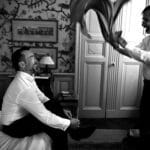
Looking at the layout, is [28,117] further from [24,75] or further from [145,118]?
[145,118]

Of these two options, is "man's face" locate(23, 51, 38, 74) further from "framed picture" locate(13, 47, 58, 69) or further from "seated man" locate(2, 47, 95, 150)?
"framed picture" locate(13, 47, 58, 69)

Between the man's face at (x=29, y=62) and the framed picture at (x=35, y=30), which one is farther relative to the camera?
the framed picture at (x=35, y=30)

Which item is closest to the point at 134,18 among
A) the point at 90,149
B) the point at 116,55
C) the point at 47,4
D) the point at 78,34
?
the point at 116,55

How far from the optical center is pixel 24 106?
4.18 feet

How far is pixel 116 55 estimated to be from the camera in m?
3.00

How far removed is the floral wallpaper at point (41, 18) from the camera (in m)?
3.12

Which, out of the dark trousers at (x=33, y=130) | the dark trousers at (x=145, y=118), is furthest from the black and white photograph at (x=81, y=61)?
the dark trousers at (x=33, y=130)

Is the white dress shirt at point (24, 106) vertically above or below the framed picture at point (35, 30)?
below

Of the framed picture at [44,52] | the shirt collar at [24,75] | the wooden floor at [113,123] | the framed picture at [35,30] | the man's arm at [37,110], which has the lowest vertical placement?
the wooden floor at [113,123]

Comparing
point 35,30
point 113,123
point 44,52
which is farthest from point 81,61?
point 113,123

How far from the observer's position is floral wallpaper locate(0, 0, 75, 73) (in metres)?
3.12

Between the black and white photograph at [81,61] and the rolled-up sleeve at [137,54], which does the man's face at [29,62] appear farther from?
the black and white photograph at [81,61]

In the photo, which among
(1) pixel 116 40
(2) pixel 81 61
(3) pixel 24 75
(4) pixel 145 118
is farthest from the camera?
(2) pixel 81 61

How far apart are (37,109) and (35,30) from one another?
7.21 ft
